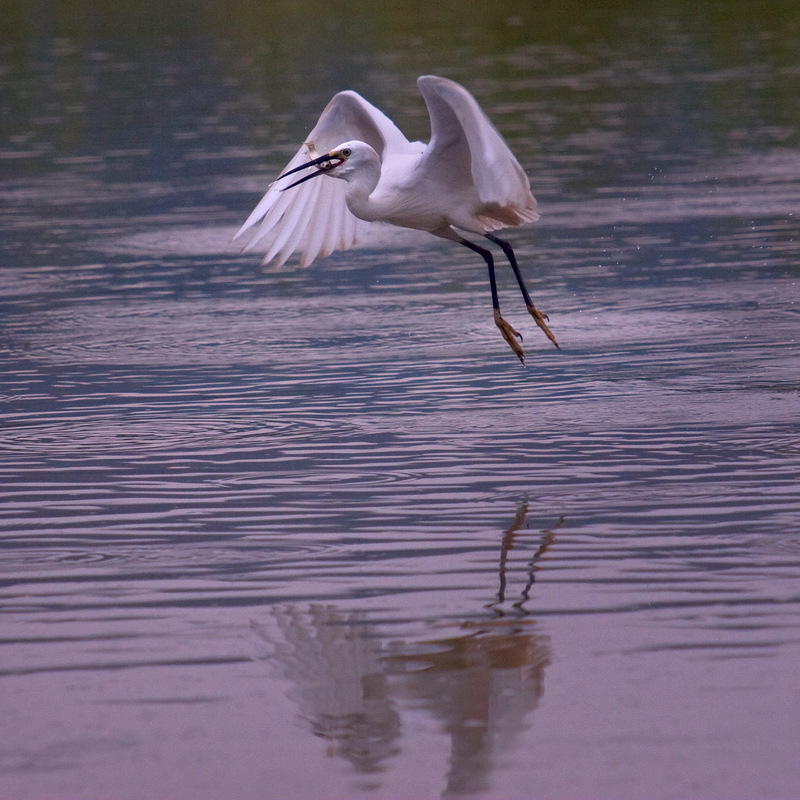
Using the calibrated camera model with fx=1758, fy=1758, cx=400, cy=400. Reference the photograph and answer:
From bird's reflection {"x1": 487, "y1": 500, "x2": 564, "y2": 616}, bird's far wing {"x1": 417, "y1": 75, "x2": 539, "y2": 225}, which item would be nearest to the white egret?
bird's far wing {"x1": 417, "y1": 75, "x2": 539, "y2": 225}

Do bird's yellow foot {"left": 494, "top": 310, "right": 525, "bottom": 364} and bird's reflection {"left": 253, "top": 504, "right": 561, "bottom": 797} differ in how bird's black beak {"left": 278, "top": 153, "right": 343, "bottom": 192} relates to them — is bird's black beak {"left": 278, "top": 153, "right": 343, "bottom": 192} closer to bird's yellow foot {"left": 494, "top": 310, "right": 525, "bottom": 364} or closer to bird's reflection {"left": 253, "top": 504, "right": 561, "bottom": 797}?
bird's yellow foot {"left": 494, "top": 310, "right": 525, "bottom": 364}

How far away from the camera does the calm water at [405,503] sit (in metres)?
5.11

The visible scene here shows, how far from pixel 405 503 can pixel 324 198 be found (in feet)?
14.1

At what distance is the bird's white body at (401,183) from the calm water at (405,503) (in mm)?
792

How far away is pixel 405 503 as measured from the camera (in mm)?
7516

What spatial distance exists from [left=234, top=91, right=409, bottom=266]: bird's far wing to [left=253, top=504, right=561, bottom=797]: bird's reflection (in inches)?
204

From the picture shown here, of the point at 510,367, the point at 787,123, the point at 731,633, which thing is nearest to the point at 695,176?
the point at 787,123

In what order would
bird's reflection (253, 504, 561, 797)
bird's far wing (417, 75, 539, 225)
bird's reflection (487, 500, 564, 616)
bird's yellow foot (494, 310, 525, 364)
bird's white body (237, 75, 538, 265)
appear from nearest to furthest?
bird's reflection (253, 504, 561, 797)
bird's reflection (487, 500, 564, 616)
bird's far wing (417, 75, 539, 225)
bird's white body (237, 75, 538, 265)
bird's yellow foot (494, 310, 525, 364)

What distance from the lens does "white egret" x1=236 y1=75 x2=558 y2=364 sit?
9000 millimetres

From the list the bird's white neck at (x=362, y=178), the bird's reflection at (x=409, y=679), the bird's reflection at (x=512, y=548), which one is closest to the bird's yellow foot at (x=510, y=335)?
the bird's white neck at (x=362, y=178)

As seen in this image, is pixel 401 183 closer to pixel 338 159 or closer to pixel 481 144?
pixel 338 159

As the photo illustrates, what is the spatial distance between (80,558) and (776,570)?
268 cm

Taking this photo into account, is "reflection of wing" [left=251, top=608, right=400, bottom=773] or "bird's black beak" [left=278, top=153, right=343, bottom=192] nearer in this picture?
"reflection of wing" [left=251, top=608, right=400, bottom=773]

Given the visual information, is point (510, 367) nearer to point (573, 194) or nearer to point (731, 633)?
point (731, 633)
